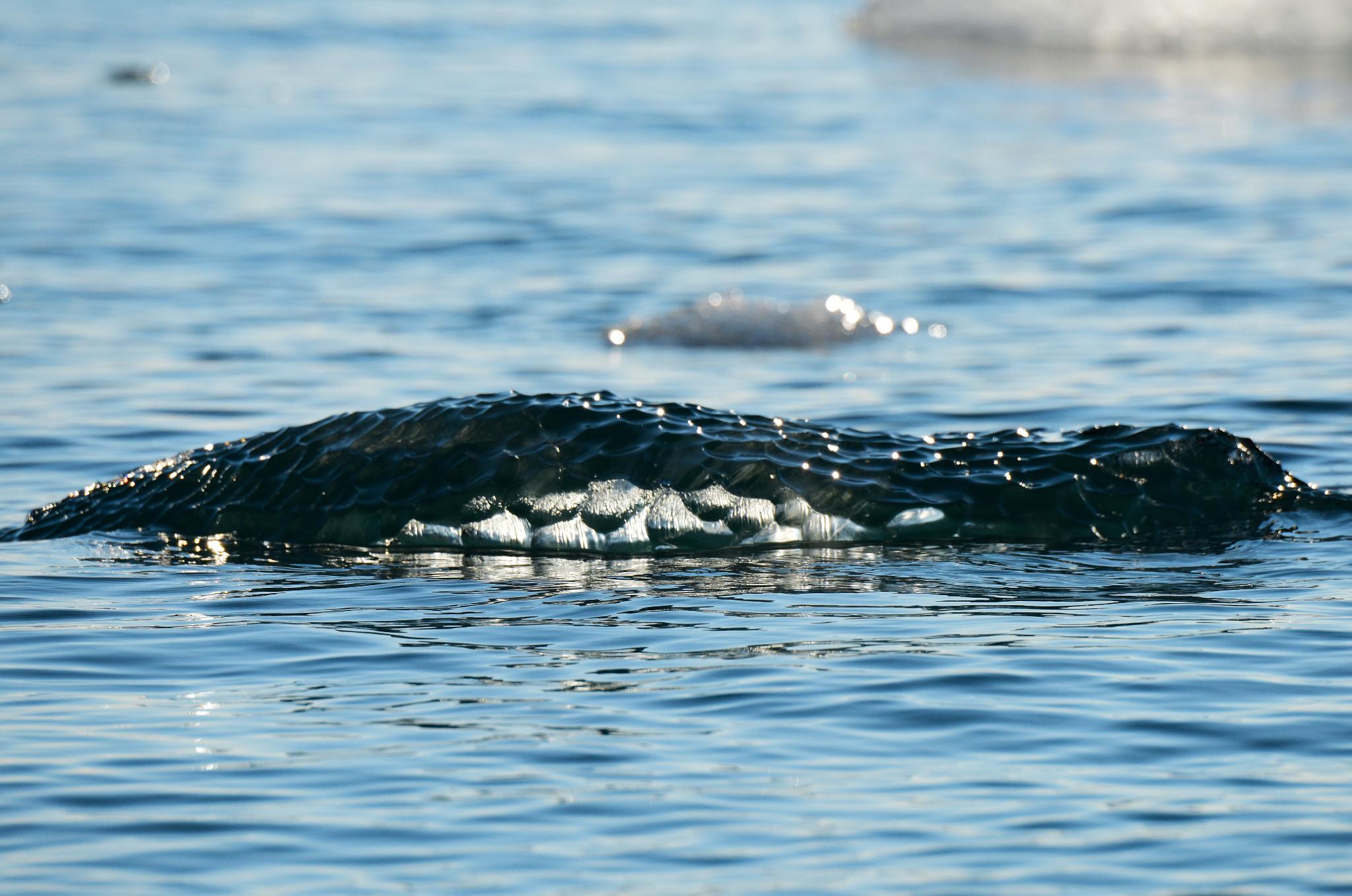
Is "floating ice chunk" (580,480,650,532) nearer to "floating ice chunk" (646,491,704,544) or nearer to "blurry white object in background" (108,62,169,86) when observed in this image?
"floating ice chunk" (646,491,704,544)

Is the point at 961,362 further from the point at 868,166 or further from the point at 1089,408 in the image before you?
the point at 868,166

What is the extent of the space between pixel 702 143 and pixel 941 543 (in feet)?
51.9

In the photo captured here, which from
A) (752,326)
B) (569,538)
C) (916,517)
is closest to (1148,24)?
(752,326)

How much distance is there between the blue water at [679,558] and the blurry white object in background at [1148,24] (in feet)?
1.98

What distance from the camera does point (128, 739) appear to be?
576cm

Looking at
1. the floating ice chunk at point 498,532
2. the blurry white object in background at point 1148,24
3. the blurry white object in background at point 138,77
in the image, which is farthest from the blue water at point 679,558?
the blurry white object in background at point 138,77

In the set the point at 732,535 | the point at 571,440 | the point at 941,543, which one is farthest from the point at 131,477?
the point at 941,543

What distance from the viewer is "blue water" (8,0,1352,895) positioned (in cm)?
502

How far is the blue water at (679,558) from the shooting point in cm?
502

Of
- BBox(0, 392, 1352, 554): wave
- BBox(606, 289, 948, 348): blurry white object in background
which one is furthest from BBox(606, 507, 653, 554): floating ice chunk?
BBox(606, 289, 948, 348): blurry white object in background

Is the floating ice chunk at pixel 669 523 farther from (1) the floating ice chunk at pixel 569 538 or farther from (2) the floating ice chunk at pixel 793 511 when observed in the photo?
(2) the floating ice chunk at pixel 793 511

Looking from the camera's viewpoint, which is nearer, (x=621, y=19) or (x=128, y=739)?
(x=128, y=739)

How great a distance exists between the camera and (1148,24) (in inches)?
1171

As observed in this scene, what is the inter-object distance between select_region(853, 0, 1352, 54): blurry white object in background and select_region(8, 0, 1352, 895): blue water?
1.98 ft
